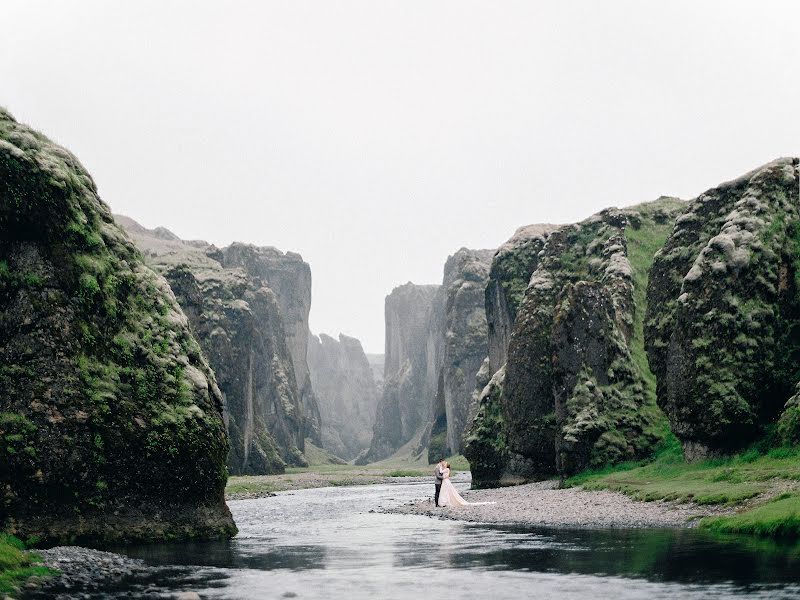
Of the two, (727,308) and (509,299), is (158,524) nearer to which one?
(727,308)

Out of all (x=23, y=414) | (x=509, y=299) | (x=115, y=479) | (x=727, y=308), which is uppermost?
(x=509, y=299)

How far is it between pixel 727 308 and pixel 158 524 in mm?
37562

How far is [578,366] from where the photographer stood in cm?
6600

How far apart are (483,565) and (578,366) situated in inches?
1702

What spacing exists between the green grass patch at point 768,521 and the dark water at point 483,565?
4.11ft

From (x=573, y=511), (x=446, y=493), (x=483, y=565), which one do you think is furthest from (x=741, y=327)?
(x=483, y=565)

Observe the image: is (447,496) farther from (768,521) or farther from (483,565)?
(483,565)

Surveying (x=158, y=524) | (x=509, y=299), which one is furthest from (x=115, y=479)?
(x=509, y=299)

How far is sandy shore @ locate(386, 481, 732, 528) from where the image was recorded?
35562 millimetres

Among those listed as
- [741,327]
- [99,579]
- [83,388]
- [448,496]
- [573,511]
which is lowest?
[448,496]

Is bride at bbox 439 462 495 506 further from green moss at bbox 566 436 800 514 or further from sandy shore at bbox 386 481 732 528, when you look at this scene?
green moss at bbox 566 436 800 514

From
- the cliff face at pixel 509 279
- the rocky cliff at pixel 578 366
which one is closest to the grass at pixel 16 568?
the rocky cliff at pixel 578 366

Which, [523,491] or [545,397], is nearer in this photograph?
[523,491]

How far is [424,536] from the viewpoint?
35.1m
